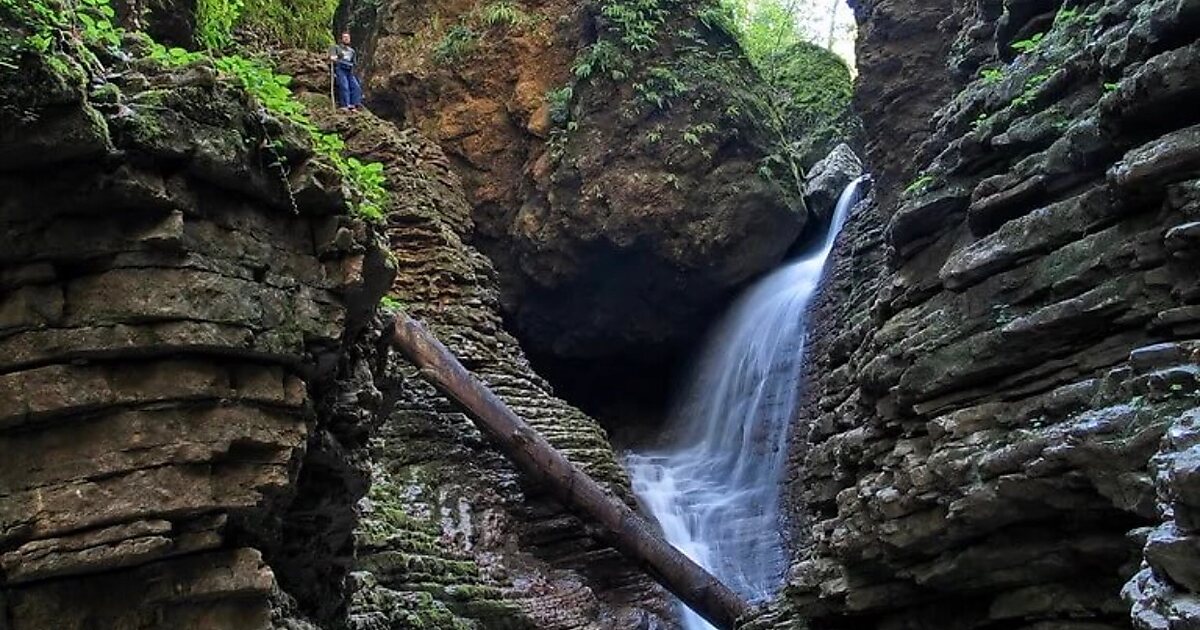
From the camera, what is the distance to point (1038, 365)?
692 cm

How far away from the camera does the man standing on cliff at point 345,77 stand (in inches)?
700

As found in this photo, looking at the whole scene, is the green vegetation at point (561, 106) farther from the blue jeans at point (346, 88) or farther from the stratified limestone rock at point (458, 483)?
the blue jeans at point (346, 88)

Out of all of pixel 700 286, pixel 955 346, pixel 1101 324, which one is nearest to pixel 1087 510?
pixel 1101 324

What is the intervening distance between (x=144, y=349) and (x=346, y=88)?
538 inches

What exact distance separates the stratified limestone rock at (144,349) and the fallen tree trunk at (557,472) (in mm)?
7847

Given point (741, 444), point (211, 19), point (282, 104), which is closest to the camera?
point (282, 104)

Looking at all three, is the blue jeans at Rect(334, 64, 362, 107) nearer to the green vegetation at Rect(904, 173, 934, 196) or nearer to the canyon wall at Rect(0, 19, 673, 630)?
the canyon wall at Rect(0, 19, 673, 630)

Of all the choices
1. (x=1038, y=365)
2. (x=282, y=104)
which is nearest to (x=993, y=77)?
(x=1038, y=365)

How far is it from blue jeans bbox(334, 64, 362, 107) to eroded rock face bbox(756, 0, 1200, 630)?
1218 centimetres

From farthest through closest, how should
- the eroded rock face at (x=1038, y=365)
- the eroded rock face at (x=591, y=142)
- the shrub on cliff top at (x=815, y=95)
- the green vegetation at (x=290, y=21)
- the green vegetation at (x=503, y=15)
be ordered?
1. the shrub on cliff top at (x=815, y=95)
2. the green vegetation at (x=503, y=15)
3. the eroded rock face at (x=591, y=142)
4. the green vegetation at (x=290, y=21)
5. the eroded rock face at (x=1038, y=365)

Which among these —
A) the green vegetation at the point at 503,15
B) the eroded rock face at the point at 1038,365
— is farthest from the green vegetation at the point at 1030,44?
the green vegetation at the point at 503,15

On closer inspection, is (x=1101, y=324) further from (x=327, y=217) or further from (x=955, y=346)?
(x=327, y=217)

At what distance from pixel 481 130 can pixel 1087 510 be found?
16.8 meters

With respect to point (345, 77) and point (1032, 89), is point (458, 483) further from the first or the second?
point (1032, 89)
